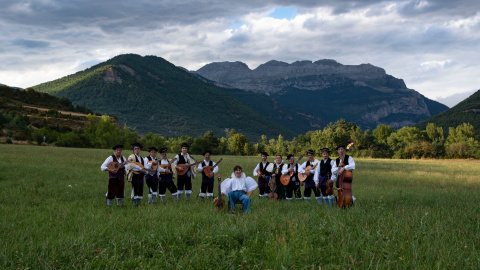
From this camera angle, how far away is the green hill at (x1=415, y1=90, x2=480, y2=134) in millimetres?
124525

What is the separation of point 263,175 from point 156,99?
147 meters

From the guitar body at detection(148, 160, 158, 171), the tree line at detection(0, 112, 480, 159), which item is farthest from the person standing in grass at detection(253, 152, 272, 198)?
the tree line at detection(0, 112, 480, 159)

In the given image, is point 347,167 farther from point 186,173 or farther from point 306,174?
point 186,173

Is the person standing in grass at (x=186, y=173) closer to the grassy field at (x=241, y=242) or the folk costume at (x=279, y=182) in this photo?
the folk costume at (x=279, y=182)

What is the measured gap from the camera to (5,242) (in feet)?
19.8

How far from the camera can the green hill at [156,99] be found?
457 feet

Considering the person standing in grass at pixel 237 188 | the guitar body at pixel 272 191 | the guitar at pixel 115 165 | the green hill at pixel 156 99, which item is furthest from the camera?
the green hill at pixel 156 99

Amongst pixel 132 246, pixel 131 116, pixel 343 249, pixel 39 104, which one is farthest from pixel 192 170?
pixel 131 116

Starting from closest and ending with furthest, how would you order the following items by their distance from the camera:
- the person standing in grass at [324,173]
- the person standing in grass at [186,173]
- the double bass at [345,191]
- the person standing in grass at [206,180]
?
the double bass at [345,191] → the person standing in grass at [324,173] → the person standing in grass at [206,180] → the person standing in grass at [186,173]

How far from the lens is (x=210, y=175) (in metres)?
13.3

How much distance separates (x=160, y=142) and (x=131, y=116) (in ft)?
153

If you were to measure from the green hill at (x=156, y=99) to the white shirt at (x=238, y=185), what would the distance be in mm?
119903

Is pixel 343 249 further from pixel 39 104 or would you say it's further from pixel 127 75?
pixel 127 75

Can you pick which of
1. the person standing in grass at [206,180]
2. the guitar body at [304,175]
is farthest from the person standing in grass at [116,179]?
the guitar body at [304,175]
